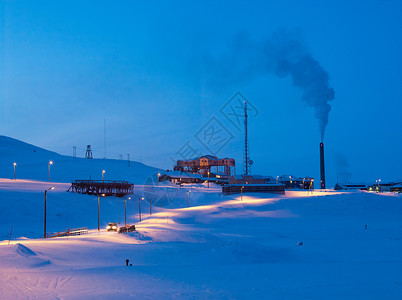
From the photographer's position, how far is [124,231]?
109 feet

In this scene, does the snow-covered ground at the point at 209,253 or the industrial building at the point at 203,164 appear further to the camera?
the industrial building at the point at 203,164

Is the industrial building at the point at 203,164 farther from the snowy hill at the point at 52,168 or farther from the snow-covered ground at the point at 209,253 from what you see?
the snow-covered ground at the point at 209,253

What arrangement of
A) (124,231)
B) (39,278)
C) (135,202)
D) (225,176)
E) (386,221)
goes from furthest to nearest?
(225,176)
(135,202)
(386,221)
(124,231)
(39,278)

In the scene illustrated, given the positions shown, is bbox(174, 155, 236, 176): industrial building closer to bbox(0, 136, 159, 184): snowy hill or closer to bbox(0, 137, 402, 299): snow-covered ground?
bbox(0, 136, 159, 184): snowy hill

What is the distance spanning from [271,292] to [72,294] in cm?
659

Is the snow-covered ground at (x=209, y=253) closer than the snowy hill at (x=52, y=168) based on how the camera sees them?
Yes

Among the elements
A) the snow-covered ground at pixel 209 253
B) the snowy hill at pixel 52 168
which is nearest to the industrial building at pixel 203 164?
the snowy hill at pixel 52 168

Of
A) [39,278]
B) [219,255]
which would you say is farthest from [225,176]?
[39,278]

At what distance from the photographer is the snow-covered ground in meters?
11.6

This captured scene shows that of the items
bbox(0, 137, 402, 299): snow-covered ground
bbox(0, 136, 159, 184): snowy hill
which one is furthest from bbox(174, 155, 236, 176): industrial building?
bbox(0, 137, 402, 299): snow-covered ground

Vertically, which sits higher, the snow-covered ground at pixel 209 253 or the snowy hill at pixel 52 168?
the snowy hill at pixel 52 168

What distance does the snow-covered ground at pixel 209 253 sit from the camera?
37.9 feet

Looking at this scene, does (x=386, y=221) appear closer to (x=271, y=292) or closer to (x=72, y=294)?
(x=271, y=292)

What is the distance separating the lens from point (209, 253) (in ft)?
74.9
